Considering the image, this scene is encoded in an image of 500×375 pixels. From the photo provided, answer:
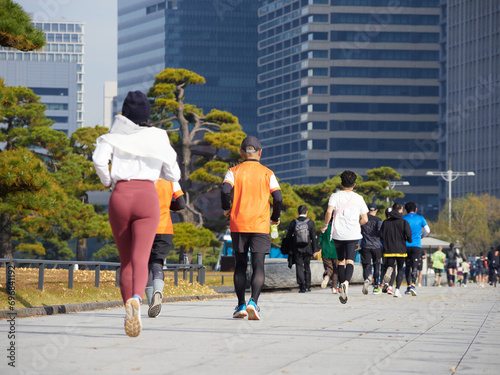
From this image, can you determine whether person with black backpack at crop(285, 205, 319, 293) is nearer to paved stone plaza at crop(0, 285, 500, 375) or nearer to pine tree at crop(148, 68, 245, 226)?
paved stone plaza at crop(0, 285, 500, 375)

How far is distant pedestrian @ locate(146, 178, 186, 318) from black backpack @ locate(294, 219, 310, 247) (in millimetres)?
8646

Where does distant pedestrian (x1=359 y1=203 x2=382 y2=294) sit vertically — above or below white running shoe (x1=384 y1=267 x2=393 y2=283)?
above

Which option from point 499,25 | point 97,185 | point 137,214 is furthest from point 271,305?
point 499,25

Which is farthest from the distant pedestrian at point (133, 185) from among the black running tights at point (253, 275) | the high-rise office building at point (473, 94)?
the high-rise office building at point (473, 94)

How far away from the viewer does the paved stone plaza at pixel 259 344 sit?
586 cm

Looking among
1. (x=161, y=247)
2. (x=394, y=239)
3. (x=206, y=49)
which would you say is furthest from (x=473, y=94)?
(x=161, y=247)

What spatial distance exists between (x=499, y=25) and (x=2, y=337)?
133m

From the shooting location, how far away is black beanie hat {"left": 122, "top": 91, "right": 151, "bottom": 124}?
7.96m

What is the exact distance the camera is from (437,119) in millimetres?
153125

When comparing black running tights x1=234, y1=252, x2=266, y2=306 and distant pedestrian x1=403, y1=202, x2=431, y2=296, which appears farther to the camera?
distant pedestrian x1=403, y1=202, x2=431, y2=296

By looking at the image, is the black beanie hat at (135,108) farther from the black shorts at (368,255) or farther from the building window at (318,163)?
the building window at (318,163)

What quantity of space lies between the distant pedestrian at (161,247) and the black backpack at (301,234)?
865 centimetres

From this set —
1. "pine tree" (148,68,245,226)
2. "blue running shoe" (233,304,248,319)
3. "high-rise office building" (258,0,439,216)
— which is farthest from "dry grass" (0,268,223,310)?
"high-rise office building" (258,0,439,216)

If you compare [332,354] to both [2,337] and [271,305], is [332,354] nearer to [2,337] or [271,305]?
[2,337]
